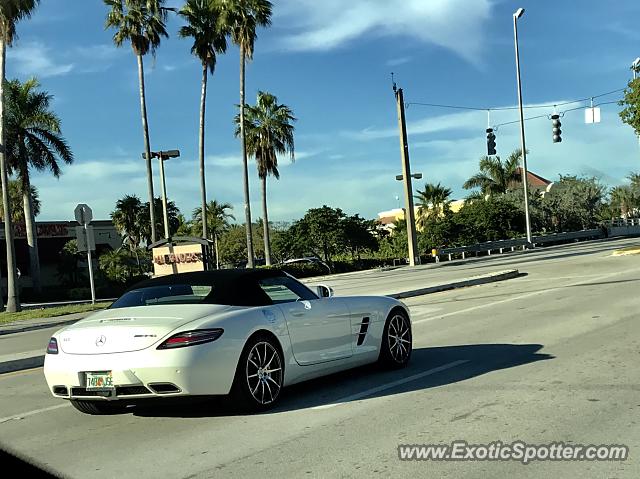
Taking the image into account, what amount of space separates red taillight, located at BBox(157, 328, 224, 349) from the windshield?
71cm

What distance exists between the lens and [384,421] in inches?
237

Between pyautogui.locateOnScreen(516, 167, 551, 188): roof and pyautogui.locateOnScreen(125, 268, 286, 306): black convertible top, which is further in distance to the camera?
pyautogui.locateOnScreen(516, 167, 551, 188): roof

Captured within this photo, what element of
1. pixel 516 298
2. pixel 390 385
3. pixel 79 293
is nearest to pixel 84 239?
pixel 516 298

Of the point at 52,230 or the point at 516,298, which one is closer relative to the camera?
the point at 516,298

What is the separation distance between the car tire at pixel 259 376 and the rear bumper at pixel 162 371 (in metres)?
0.12

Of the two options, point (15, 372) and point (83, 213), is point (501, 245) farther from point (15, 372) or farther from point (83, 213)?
point (15, 372)

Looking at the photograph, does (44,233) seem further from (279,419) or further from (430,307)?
(279,419)

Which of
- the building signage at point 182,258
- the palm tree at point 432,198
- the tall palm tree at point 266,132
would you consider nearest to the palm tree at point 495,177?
the palm tree at point 432,198

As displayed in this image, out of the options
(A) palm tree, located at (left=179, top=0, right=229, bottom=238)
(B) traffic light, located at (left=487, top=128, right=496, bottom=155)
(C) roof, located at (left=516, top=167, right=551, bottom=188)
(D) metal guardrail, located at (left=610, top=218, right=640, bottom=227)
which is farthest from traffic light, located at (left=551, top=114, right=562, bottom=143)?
(C) roof, located at (left=516, top=167, right=551, bottom=188)

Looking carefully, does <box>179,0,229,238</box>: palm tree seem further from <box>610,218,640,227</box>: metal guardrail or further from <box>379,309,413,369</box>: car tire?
<box>610,218,640,227</box>: metal guardrail

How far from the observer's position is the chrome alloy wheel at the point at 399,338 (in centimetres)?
837

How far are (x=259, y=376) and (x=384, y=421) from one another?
1.18 m

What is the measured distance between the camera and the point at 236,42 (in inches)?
1661

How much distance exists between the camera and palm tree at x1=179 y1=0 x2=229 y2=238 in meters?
41.2
